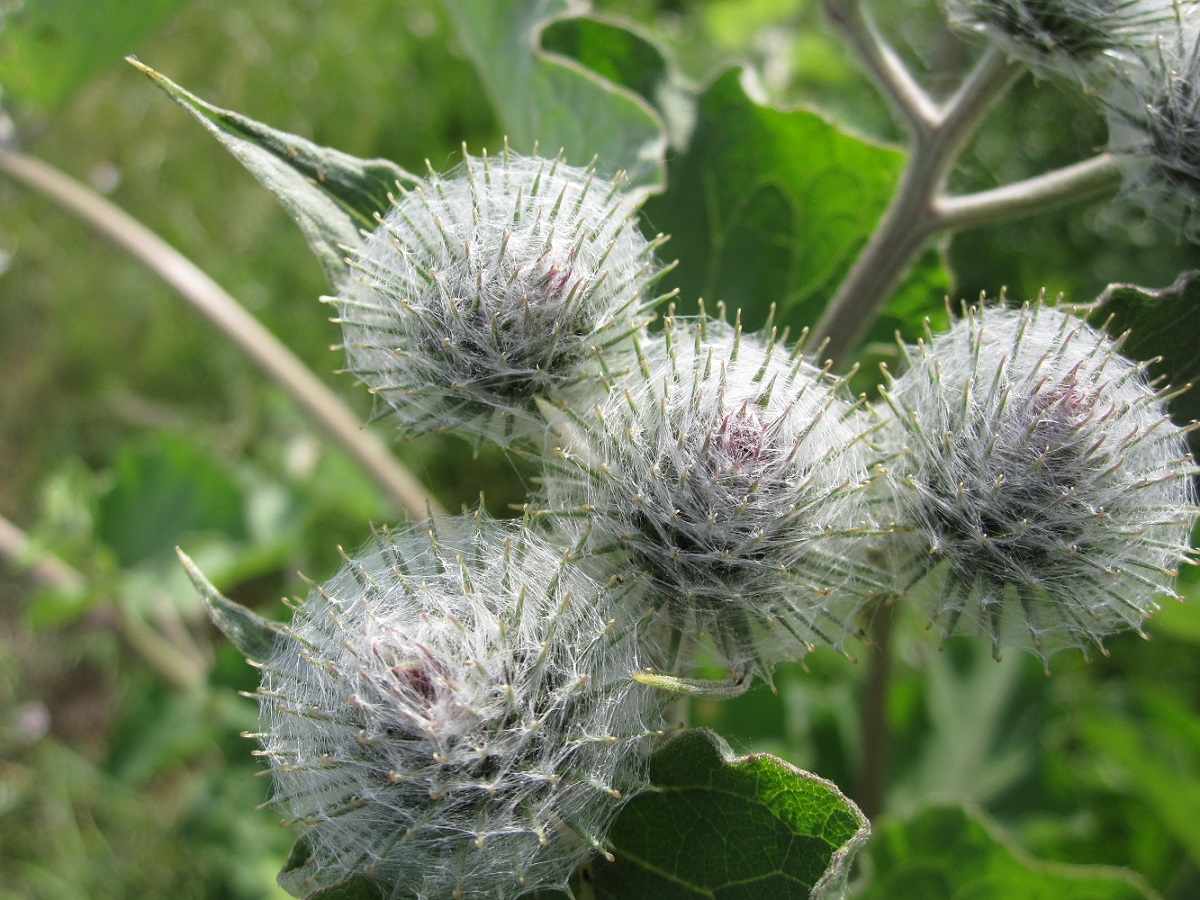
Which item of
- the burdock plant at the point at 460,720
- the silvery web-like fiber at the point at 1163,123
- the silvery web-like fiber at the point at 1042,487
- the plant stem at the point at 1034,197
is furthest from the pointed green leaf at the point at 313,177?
the silvery web-like fiber at the point at 1163,123

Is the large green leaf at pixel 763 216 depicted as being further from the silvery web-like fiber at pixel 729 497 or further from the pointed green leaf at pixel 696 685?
the pointed green leaf at pixel 696 685

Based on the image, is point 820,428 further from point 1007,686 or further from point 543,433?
point 1007,686

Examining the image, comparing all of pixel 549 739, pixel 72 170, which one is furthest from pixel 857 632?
pixel 72 170

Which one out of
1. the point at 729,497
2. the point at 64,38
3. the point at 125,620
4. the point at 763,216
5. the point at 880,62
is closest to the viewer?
the point at 729,497

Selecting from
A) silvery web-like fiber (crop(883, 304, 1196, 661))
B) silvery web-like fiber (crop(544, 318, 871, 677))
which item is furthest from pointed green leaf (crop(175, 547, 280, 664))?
silvery web-like fiber (crop(883, 304, 1196, 661))

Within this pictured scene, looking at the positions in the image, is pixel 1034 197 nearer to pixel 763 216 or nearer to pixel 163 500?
pixel 763 216

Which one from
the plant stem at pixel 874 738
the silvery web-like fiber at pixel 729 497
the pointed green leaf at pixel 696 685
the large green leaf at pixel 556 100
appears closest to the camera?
the pointed green leaf at pixel 696 685

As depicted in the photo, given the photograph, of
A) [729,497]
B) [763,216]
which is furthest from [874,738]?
[729,497]
